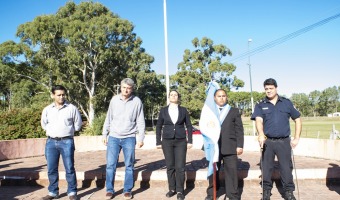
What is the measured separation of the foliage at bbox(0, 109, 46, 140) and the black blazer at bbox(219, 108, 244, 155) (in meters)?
8.90

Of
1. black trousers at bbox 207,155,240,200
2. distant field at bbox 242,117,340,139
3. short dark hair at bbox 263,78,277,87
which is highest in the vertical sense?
short dark hair at bbox 263,78,277,87

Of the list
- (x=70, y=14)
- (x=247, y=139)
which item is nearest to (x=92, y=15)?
(x=70, y=14)

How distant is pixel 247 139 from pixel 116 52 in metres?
21.0

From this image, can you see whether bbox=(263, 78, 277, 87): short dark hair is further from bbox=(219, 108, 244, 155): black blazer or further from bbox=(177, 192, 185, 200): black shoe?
bbox=(177, 192, 185, 200): black shoe

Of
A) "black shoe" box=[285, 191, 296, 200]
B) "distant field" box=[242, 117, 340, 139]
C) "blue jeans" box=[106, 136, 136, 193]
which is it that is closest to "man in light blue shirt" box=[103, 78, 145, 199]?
"blue jeans" box=[106, 136, 136, 193]

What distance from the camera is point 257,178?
228 inches

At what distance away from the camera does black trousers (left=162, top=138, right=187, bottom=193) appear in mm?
5060

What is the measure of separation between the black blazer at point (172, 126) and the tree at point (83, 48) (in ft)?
77.7

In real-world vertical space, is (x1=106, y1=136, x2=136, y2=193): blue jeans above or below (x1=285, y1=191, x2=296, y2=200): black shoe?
above

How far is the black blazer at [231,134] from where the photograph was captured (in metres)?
4.67

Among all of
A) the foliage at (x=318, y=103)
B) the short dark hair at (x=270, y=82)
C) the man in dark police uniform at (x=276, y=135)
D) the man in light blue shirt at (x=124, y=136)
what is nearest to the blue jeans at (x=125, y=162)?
the man in light blue shirt at (x=124, y=136)

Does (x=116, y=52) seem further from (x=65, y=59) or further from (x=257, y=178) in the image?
(x=257, y=178)

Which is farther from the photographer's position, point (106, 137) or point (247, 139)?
point (247, 139)

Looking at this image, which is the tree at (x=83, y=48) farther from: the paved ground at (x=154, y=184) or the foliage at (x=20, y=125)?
A: the paved ground at (x=154, y=184)
